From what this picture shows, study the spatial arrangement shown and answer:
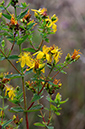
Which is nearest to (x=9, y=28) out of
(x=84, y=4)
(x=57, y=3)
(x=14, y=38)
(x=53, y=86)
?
(x=14, y=38)

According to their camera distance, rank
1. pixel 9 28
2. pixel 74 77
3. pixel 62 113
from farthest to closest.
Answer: pixel 74 77, pixel 62 113, pixel 9 28

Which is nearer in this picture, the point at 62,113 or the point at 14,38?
the point at 14,38

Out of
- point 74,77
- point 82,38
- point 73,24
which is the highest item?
point 73,24

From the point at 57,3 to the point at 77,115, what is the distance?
171 cm

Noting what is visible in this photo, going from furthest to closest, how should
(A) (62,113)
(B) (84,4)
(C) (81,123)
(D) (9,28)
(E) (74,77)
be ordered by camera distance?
(B) (84,4), (E) (74,77), (A) (62,113), (C) (81,123), (D) (9,28)

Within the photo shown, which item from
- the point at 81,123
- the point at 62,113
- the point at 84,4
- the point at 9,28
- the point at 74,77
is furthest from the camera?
the point at 84,4

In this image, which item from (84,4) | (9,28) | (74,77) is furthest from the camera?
(84,4)

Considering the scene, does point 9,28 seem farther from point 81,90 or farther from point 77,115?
point 81,90

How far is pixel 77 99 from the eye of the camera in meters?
2.90

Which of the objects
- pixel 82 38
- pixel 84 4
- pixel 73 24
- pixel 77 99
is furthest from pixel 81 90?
pixel 84 4

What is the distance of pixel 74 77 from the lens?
→ 295 centimetres

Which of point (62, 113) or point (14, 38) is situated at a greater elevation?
point (14, 38)

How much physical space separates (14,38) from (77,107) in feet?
7.10

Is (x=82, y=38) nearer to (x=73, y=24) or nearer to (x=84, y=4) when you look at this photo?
(x=73, y=24)
